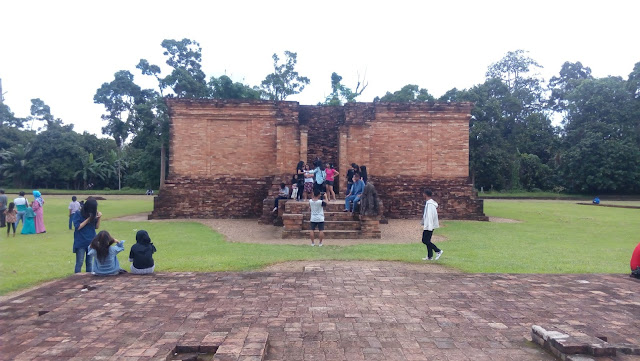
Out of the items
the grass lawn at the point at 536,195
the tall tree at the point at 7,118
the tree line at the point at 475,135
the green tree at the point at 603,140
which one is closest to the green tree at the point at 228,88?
the tree line at the point at 475,135

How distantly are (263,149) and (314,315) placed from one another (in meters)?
12.5

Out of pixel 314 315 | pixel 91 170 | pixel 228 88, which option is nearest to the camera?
pixel 314 315

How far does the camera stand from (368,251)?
9086 mm

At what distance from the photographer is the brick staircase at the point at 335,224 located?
1139cm

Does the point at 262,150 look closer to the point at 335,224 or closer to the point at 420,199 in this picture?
the point at 335,224

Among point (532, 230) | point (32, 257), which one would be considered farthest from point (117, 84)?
point (532, 230)

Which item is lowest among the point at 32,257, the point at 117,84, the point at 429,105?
the point at 32,257

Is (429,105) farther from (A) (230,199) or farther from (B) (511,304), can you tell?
(B) (511,304)

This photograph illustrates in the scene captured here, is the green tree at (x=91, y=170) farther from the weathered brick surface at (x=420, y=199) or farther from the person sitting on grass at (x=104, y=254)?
the person sitting on grass at (x=104, y=254)

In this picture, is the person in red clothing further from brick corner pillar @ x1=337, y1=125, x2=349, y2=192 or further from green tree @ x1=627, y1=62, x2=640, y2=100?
green tree @ x1=627, y1=62, x2=640, y2=100

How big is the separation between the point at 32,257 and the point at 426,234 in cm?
753

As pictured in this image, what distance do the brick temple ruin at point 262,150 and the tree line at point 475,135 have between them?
10.9 m

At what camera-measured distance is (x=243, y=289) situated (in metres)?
5.77

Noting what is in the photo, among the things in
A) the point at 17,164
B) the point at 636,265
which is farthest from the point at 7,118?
the point at 636,265
